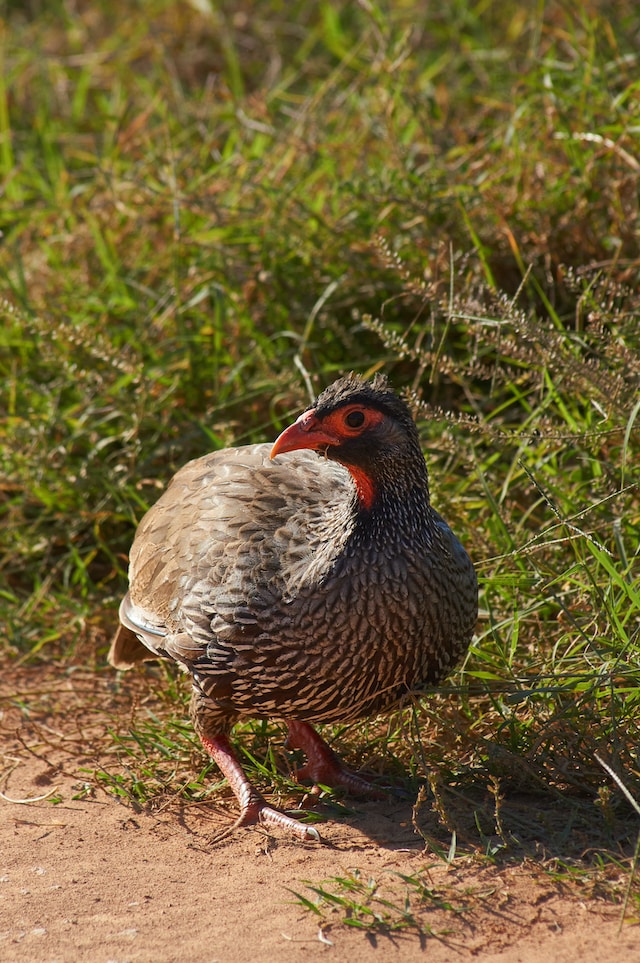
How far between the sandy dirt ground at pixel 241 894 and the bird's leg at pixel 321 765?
0.06 meters

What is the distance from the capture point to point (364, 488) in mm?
3586

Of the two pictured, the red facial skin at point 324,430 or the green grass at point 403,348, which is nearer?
the red facial skin at point 324,430

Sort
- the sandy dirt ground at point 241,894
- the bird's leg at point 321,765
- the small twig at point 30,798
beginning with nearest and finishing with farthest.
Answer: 1. the sandy dirt ground at point 241,894
2. the bird's leg at point 321,765
3. the small twig at point 30,798

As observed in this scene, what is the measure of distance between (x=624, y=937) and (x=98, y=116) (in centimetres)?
575

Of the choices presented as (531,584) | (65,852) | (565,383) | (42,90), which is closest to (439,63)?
(42,90)

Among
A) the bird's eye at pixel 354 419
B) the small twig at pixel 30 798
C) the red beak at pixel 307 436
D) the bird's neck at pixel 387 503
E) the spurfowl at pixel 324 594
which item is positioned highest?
the bird's eye at pixel 354 419

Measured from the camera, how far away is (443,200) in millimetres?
5074

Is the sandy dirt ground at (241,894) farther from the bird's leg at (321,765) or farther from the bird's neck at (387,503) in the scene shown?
the bird's neck at (387,503)

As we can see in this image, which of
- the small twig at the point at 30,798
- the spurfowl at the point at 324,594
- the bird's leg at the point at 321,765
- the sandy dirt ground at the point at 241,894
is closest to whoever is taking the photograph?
the sandy dirt ground at the point at 241,894

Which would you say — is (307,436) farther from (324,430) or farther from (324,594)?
(324,594)

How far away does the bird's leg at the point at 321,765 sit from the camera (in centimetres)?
371

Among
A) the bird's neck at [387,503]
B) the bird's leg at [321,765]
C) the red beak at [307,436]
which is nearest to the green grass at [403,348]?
the bird's leg at [321,765]

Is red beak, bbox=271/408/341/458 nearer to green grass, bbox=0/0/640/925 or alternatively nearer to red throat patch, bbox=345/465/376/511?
red throat patch, bbox=345/465/376/511

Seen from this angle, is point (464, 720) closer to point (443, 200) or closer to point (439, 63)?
point (443, 200)
